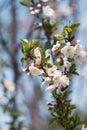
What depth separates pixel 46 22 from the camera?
2.14 m

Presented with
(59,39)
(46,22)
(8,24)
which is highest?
(8,24)

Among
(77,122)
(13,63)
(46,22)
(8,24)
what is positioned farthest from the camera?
(8,24)

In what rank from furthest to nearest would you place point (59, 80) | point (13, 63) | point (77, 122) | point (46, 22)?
1. point (13, 63)
2. point (46, 22)
3. point (77, 122)
4. point (59, 80)

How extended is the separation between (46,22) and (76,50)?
659mm

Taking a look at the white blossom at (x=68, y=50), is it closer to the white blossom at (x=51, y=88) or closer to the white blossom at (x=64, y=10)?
the white blossom at (x=51, y=88)

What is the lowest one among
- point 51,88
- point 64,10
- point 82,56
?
point 51,88

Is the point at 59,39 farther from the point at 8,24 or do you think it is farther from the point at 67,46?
the point at 8,24

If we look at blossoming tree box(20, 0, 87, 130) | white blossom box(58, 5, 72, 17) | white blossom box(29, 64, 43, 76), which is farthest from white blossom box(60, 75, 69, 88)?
Result: white blossom box(58, 5, 72, 17)

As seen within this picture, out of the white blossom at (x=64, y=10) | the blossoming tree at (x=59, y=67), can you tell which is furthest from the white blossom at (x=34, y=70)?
the white blossom at (x=64, y=10)

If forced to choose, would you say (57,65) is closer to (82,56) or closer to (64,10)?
(82,56)

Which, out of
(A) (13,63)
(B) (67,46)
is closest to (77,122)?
(B) (67,46)

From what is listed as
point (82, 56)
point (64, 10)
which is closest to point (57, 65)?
point (82, 56)

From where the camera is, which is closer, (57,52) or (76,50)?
(76,50)

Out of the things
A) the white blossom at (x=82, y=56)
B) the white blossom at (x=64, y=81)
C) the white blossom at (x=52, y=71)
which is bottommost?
the white blossom at (x=64, y=81)
